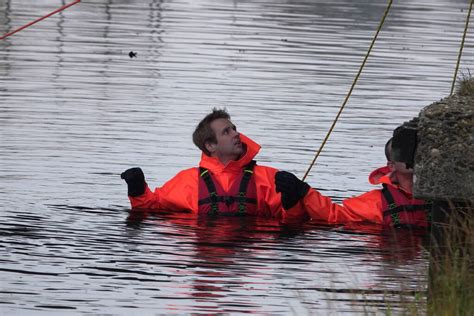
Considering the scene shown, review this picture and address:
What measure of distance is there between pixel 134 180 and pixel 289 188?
4.37 feet

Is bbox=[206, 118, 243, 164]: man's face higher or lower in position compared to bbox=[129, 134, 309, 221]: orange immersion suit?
higher

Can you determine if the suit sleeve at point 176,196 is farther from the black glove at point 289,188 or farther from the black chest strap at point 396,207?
the black chest strap at point 396,207

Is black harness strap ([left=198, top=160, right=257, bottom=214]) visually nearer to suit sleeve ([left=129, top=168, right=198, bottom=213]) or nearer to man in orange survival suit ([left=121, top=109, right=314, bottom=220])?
man in orange survival suit ([left=121, top=109, right=314, bottom=220])

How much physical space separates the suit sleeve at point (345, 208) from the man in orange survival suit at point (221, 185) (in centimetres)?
14

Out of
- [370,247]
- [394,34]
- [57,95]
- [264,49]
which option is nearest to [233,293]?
[370,247]

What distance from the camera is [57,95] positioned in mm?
20703

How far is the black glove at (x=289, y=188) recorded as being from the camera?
12.1 m

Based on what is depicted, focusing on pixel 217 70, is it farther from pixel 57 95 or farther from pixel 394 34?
pixel 394 34

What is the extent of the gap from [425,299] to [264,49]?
2102 centimetres

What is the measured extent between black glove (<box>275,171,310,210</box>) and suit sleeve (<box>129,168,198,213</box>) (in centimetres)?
85

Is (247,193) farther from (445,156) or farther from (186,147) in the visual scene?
(186,147)

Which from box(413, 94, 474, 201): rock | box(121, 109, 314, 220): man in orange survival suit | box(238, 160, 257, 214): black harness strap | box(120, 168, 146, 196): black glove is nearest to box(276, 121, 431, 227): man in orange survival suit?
box(121, 109, 314, 220): man in orange survival suit

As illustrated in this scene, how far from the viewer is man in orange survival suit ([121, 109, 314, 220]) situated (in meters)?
12.8

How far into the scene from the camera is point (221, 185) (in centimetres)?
1284
